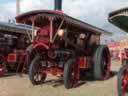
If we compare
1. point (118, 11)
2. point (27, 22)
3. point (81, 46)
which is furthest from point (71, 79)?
point (118, 11)

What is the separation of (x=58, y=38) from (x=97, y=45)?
2.41 meters

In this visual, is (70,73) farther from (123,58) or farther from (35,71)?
(123,58)

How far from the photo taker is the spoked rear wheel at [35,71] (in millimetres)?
11000

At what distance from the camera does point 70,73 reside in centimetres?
1070

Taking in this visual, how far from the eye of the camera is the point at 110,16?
28.0 ft

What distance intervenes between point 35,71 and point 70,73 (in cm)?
115

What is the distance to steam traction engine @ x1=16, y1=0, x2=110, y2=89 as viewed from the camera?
35.4ft

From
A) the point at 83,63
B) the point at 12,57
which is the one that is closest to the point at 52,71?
the point at 83,63

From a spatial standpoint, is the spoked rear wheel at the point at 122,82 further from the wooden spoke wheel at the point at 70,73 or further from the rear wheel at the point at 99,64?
the rear wheel at the point at 99,64

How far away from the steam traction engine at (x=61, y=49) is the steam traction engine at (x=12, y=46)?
89.3 inches

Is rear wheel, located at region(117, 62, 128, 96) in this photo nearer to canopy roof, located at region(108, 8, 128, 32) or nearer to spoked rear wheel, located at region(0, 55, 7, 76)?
canopy roof, located at region(108, 8, 128, 32)

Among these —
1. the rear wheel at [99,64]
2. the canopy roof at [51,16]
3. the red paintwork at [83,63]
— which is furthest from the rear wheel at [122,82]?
the rear wheel at [99,64]

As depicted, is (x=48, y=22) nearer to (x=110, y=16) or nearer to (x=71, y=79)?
(x=71, y=79)

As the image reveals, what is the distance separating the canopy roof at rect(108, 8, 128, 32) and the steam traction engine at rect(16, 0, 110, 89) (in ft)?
7.08
